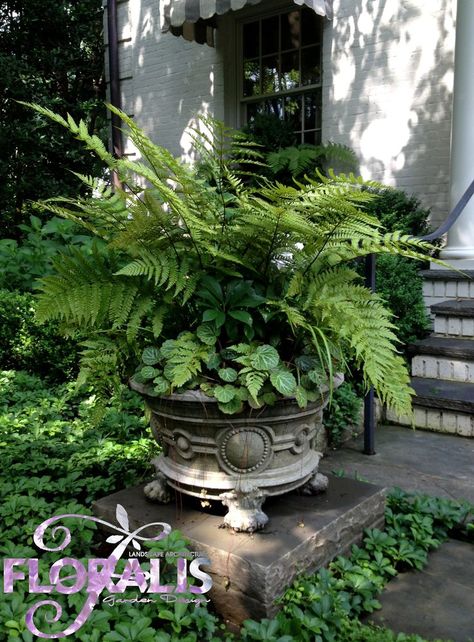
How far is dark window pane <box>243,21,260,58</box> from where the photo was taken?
721cm

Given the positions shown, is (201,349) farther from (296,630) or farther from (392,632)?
(392,632)

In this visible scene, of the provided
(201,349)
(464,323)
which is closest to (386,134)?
(464,323)

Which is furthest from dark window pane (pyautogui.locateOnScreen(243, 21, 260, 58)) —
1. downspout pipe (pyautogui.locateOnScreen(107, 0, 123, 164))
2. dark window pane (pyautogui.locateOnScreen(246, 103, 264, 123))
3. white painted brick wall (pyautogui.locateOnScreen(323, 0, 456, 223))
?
downspout pipe (pyautogui.locateOnScreen(107, 0, 123, 164))

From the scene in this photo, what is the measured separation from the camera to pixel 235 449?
195cm

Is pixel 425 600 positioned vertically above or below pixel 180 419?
below

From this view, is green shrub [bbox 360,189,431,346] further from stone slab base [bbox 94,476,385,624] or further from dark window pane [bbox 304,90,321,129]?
dark window pane [bbox 304,90,321,129]

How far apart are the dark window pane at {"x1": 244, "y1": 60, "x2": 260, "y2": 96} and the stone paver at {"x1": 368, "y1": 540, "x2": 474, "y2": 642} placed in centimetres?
640

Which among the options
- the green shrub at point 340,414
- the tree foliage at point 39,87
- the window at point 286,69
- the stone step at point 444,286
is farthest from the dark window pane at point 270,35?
the green shrub at point 340,414

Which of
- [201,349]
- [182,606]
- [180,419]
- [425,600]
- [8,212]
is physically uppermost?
[8,212]

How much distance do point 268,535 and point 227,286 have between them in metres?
0.84

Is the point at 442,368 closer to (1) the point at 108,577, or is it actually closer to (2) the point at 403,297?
(2) the point at 403,297

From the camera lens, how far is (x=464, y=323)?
4.24 m

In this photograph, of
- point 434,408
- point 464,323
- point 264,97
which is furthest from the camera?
point 264,97

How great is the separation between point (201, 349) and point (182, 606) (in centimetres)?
78
